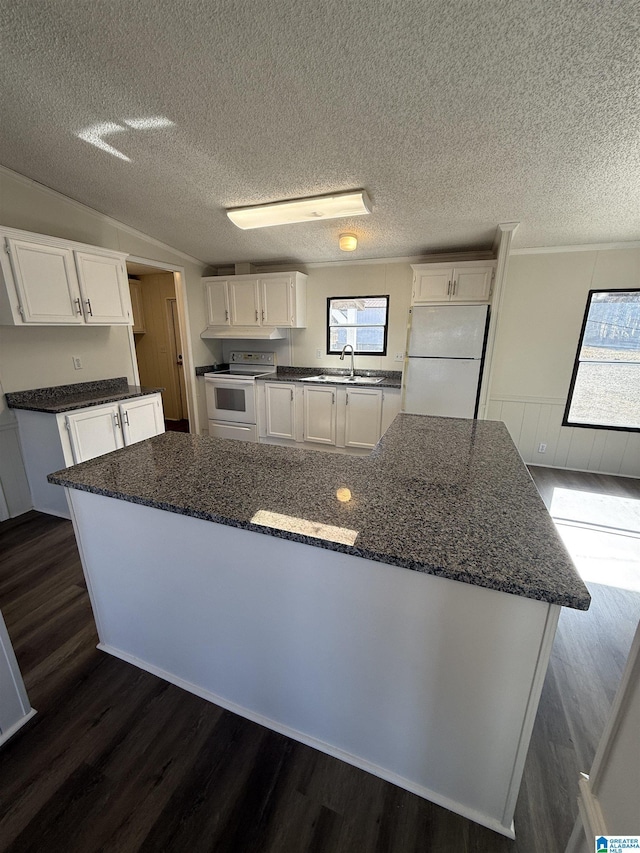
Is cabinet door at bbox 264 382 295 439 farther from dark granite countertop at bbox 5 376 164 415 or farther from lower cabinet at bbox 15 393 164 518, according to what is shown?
lower cabinet at bbox 15 393 164 518

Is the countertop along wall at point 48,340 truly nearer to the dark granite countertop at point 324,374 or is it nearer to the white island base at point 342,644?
the dark granite countertop at point 324,374

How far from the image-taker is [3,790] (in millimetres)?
1124

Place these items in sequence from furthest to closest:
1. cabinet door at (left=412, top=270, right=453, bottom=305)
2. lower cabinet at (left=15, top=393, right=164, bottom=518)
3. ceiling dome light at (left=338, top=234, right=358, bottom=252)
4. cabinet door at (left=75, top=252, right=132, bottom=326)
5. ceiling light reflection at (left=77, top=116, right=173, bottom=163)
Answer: cabinet door at (left=412, top=270, right=453, bottom=305) < ceiling dome light at (left=338, top=234, right=358, bottom=252) < cabinet door at (left=75, top=252, right=132, bottom=326) < lower cabinet at (left=15, top=393, right=164, bottom=518) < ceiling light reflection at (left=77, top=116, right=173, bottom=163)

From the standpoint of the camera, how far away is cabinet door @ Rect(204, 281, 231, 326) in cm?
438

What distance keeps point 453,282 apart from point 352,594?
3.25m

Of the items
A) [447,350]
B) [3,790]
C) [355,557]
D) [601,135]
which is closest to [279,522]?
[355,557]

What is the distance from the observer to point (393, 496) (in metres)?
1.16

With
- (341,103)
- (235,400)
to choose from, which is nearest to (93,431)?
(235,400)

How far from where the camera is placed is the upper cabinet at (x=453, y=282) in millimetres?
3254

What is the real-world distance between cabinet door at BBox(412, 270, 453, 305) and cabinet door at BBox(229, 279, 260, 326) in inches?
75.9

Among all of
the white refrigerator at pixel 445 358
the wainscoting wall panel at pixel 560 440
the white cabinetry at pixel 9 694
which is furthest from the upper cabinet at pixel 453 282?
the white cabinetry at pixel 9 694

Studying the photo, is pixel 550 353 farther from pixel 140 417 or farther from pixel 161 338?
pixel 161 338

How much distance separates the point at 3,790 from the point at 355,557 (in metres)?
1.41

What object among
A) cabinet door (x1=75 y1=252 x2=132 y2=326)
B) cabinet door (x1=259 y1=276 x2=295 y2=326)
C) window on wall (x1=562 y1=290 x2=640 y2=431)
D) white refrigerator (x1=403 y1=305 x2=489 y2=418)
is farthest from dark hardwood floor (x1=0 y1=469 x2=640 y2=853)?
cabinet door (x1=259 y1=276 x2=295 y2=326)
